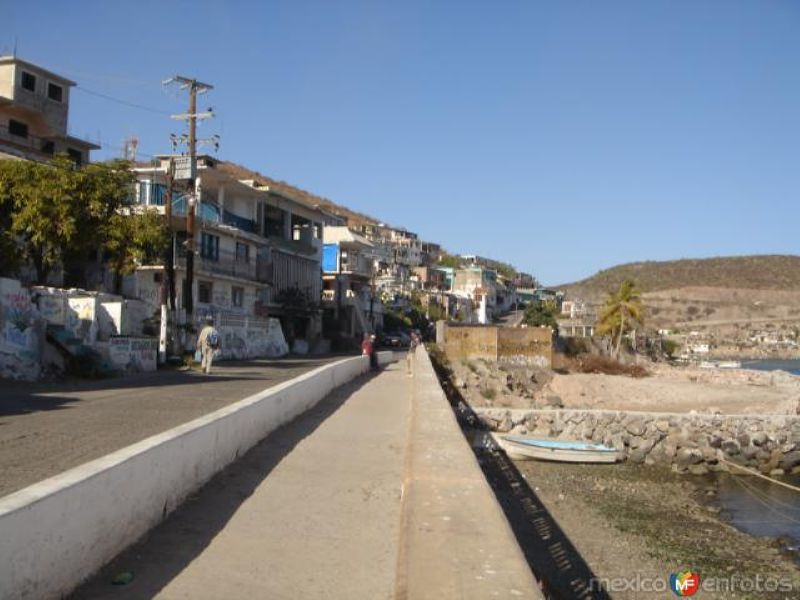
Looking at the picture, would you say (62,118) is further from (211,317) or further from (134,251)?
(134,251)

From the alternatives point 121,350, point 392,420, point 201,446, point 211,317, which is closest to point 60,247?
point 121,350

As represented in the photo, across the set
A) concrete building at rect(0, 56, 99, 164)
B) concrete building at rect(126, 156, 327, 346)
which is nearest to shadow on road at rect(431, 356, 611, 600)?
concrete building at rect(126, 156, 327, 346)

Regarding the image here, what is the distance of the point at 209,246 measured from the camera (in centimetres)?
4116

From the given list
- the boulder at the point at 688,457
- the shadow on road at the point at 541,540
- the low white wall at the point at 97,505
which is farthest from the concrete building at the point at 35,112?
the low white wall at the point at 97,505

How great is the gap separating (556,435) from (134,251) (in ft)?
56.1

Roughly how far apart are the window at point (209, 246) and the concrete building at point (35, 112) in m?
8.07

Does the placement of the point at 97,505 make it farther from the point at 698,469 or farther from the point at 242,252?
the point at 242,252

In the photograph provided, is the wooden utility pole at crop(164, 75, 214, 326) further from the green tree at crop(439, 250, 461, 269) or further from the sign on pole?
the green tree at crop(439, 250, 461, 269)

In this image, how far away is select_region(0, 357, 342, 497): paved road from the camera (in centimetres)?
822

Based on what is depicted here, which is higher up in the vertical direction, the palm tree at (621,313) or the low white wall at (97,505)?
the palm tree at (621,313)

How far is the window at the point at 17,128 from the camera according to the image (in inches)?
1602

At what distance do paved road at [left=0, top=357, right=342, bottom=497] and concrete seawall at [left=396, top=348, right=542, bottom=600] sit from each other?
367cm

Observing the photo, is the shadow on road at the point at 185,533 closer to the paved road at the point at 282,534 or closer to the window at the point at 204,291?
the paved road at the point at 282,534

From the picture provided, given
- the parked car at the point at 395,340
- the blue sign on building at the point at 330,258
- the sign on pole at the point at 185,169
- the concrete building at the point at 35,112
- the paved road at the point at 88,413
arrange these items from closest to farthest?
1. the paved road at the point at 88,413
2. the sign on pole at the point at 185,169
3. the concrete building at the point at 35,112
4. the blue sign on building at the point at 330,258
5. the parked car at the point at 395,340
